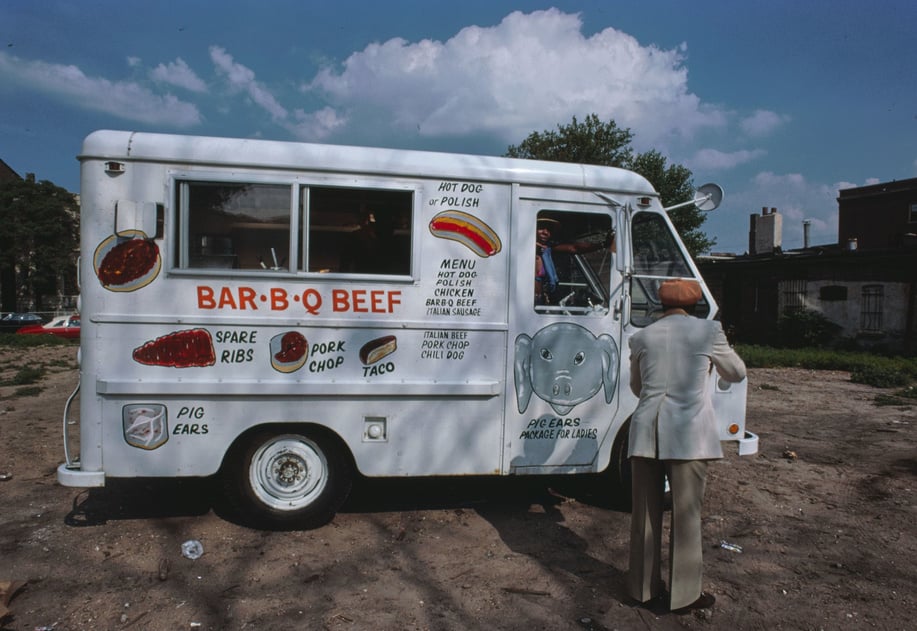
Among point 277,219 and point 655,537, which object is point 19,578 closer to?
point 277,219

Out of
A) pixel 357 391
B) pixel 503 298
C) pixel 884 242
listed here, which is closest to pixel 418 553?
pixel 357 391

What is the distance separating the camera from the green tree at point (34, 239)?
43.4 m

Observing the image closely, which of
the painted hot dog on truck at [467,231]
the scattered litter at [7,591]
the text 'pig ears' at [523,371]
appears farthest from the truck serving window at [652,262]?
the scattered litter at [7,591]

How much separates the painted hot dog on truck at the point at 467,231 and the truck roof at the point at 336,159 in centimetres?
30

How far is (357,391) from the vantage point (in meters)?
4.50

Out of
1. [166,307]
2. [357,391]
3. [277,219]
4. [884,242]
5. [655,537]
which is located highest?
[884,242]

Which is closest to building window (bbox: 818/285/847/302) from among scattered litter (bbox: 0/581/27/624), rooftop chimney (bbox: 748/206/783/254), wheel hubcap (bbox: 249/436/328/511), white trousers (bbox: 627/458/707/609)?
rooftop chimney (bbox: 748/206/783/254)

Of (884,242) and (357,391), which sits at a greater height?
(884,242)

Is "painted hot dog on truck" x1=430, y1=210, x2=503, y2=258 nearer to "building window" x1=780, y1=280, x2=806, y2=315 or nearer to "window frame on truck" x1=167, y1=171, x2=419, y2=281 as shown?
"window frame on truck" x1=167, y1=171, x2=419, y2=281

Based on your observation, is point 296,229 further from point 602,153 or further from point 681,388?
point 602,153

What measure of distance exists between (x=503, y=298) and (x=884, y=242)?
39.2m

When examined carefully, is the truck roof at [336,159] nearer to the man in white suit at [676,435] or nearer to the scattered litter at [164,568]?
the man in white suit at [676,435]

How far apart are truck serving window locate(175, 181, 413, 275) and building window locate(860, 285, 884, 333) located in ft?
67.2

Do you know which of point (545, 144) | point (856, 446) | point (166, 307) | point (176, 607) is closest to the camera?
point (176, 607)
